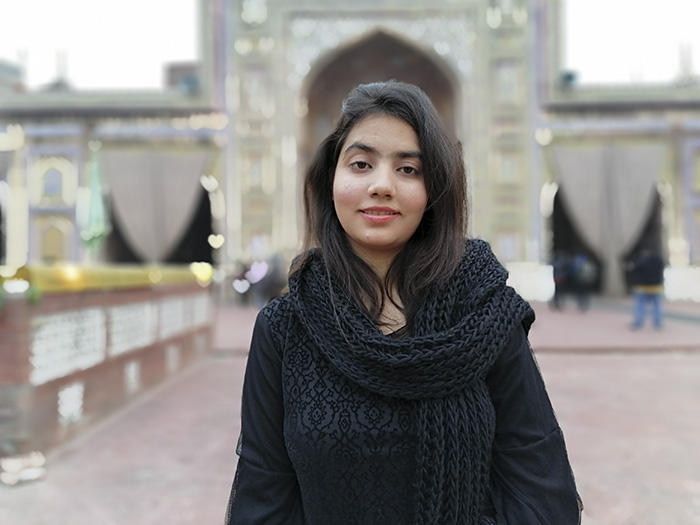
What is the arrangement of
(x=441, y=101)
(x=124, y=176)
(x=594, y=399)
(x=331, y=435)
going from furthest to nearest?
(x=441, y=101)
(x=124, y=176)
(x=594, y=399)
(x=331, y=435)

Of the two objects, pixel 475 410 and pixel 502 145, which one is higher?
pixel 502 145

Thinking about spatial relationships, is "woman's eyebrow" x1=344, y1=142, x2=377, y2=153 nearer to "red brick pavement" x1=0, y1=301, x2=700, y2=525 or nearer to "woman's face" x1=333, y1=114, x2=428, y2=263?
"woman's face" x1=333, y1=114, x2=428, y2=263

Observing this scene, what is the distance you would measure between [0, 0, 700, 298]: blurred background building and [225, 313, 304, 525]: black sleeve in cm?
1367

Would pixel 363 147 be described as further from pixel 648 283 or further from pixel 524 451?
pixel 648 283

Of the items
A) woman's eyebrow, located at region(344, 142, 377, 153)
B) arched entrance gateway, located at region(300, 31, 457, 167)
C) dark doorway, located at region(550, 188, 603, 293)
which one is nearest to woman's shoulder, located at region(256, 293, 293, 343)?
woman's eyebrow, located at region(344, 142, 377, 153)

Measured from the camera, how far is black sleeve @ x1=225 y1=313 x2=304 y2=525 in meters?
0.99

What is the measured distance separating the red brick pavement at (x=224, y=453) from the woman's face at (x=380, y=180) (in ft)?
6.92

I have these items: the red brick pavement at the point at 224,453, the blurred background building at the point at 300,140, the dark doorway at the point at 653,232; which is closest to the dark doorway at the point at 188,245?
the blurred background building at the point at 300,140

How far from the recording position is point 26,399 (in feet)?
10.9

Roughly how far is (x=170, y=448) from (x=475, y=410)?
3.13 meters

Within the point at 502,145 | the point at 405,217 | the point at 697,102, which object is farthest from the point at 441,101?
the point at 405,217

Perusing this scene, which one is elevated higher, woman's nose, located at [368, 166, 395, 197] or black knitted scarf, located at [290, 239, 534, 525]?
woman's nose, located at [368, 166, 395, 197]

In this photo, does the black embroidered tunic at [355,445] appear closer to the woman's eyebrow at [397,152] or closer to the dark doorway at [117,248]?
the woman's eyebrow at [397,152]

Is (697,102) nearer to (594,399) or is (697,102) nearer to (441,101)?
(441,101)
